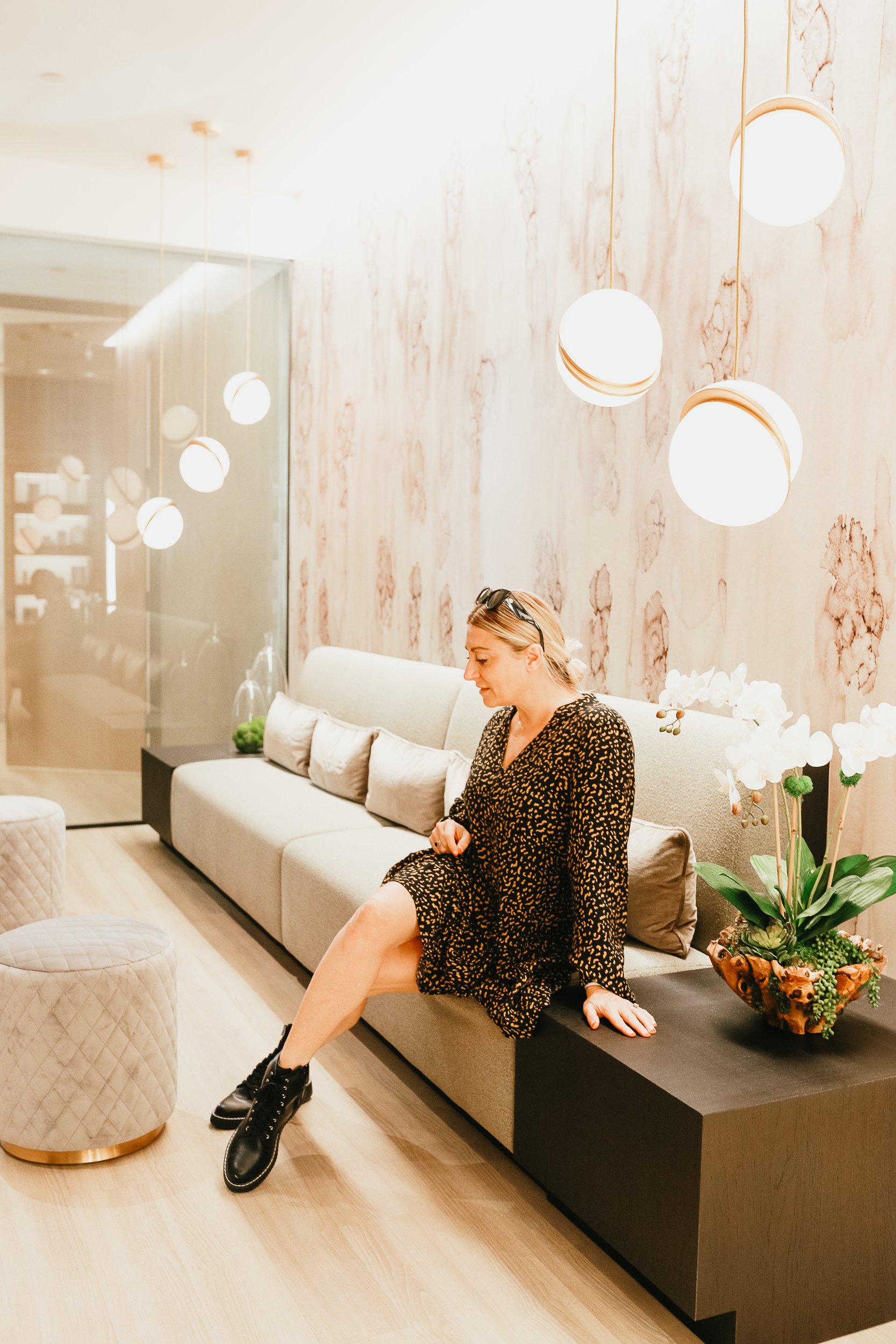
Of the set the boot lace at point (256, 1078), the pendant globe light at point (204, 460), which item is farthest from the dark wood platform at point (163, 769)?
the boot lace at point (256, 1078)

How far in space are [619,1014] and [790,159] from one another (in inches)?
56.2

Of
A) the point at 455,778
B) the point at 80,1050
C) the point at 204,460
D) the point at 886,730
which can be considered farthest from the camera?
the point at 204,460

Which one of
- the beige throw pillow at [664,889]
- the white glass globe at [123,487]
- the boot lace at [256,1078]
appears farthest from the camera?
the white glass globe at [123,487]

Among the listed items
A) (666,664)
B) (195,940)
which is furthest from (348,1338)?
(195,940)

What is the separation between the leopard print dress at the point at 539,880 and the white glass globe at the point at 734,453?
2.24 ft

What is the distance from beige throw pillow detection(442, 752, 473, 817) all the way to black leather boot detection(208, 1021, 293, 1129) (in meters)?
0.96

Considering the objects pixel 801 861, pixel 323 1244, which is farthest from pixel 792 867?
pixel 323 1244

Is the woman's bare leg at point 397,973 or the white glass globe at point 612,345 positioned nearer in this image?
the white glass globe at point 612,345

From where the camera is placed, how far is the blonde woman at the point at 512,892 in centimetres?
219

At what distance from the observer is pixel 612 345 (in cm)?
205

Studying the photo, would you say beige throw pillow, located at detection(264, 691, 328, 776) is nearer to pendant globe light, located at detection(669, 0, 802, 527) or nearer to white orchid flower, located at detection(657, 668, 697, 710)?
white orchid flower, located at detection(657, 668, 697, 710)

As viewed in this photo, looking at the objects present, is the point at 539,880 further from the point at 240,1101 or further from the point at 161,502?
the point at 161,502

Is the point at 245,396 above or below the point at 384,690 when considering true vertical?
above

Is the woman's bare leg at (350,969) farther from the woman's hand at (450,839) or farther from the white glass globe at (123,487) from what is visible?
the white glass globe at (123,487)
